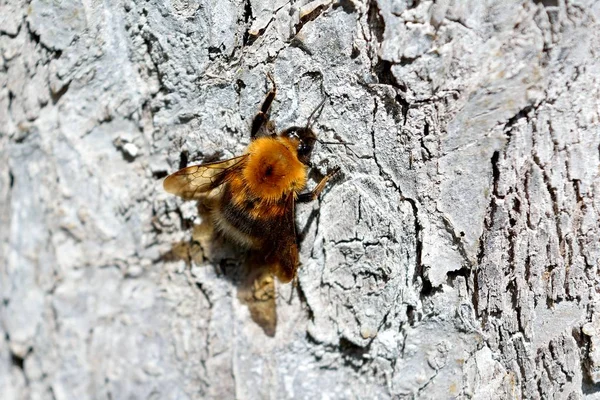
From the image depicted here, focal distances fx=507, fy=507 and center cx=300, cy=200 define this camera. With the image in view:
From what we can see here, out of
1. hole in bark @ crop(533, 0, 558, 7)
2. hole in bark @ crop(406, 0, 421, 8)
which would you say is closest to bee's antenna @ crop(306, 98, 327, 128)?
hole in bark @ crop(406, 0, 421, 8)

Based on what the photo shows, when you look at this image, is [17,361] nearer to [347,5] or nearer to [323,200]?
[323,200]

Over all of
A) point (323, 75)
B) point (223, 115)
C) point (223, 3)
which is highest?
point (223, 3)

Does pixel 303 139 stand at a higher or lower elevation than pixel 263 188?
higher

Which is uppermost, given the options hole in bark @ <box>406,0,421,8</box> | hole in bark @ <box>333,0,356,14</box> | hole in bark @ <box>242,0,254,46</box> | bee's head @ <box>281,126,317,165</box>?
hole in bark @ <box>406,0,421,8</box>

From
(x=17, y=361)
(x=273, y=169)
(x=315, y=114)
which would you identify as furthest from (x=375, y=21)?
(x=17, y=361)

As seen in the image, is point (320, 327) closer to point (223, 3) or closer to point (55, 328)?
point (55, 328)

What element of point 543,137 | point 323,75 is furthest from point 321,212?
point 543,137

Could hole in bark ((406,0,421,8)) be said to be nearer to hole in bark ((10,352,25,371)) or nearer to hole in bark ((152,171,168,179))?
hole in bark ((152,171,168,179))
